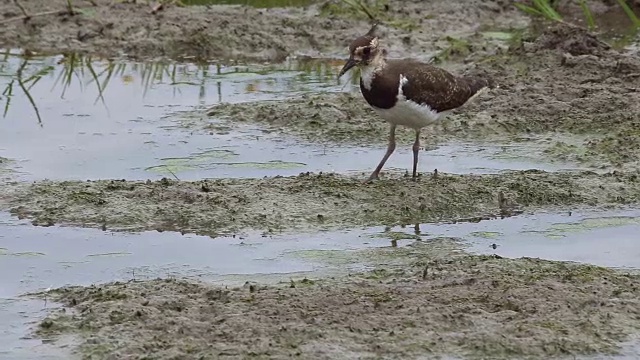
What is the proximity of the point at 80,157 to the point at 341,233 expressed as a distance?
8.70 feet

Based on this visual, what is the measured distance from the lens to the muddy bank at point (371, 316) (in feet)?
21.3

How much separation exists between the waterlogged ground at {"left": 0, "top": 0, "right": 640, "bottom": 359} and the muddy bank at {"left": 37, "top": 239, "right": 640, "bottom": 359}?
0.05 ft

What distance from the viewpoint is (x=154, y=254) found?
816 centimetres

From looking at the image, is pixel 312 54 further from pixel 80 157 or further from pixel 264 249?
pixel 264 249

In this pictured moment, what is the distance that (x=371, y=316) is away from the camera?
6.80m

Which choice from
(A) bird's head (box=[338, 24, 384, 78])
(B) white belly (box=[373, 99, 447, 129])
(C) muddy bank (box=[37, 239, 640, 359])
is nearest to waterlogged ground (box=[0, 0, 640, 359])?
(C) muddy bank (box=[37, 239, 640, 359])

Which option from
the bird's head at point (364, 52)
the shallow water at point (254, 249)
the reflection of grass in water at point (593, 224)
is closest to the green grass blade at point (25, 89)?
the shallow water at point (254, 249)

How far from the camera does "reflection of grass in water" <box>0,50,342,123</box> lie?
12633 mm

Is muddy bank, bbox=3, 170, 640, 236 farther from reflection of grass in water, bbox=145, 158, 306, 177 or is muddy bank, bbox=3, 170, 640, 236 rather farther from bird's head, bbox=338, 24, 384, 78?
bird's head, bbox=338, 24, 384, 78

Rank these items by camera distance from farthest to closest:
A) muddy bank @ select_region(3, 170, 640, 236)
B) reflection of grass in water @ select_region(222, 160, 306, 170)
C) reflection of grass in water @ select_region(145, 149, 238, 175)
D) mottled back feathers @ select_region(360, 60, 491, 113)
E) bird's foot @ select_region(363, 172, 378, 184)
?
reflection of grass in water @ select_region(222, 160, 306, 170), reflection of grass in water @ select_region(145, 149, 238, 175), bird's foot @ select_region(363, 172, 378, 184), mottled back feathers @ select_region(360, 60, 491, 113), muddy bank @ select_region(3, 170, 640, 236)

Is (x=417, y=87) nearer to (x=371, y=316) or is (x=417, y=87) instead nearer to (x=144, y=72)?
(x=371, y=316)

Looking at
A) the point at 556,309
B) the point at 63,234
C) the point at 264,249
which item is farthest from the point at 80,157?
the point at 556,309

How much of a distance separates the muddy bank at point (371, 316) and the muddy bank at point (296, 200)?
132 centimetres

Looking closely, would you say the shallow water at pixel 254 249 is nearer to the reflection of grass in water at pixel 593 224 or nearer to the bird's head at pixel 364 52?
the reflection of grass in water at pixel 593 224
